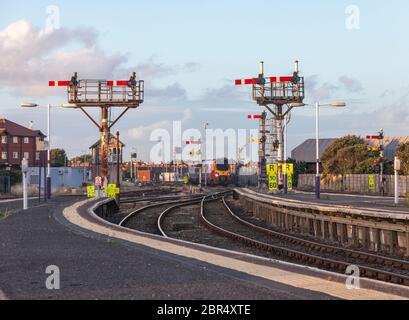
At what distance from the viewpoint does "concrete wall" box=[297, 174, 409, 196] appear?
5482 cm

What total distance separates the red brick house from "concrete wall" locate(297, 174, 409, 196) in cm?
4968

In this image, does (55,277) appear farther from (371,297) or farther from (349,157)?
(349,157)

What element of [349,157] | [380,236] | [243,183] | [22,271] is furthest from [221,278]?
[243,183]

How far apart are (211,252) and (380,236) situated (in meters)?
7.62

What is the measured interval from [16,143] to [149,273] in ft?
345

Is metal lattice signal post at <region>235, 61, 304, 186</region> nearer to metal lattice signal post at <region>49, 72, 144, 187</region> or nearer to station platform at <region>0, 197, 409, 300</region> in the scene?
metal lattice signal post at <region>49, 72, 144, 187</region>

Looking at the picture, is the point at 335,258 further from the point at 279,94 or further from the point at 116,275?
the point at 279,94

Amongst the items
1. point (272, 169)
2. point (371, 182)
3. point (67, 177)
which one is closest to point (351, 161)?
point (371, 182)

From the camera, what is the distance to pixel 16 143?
11194 centimetres

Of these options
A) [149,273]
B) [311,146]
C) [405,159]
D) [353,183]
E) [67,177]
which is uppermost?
[311,146]

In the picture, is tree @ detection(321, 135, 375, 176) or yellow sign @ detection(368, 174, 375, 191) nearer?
yellow sign @ detection(368, 174, 375, 191)

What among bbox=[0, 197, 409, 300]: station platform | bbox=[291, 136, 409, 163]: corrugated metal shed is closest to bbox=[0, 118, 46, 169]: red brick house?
bbox=[291, 136, 409, 163]: corrugated metal shed

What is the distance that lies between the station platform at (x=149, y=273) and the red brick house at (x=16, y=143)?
3698 inches
